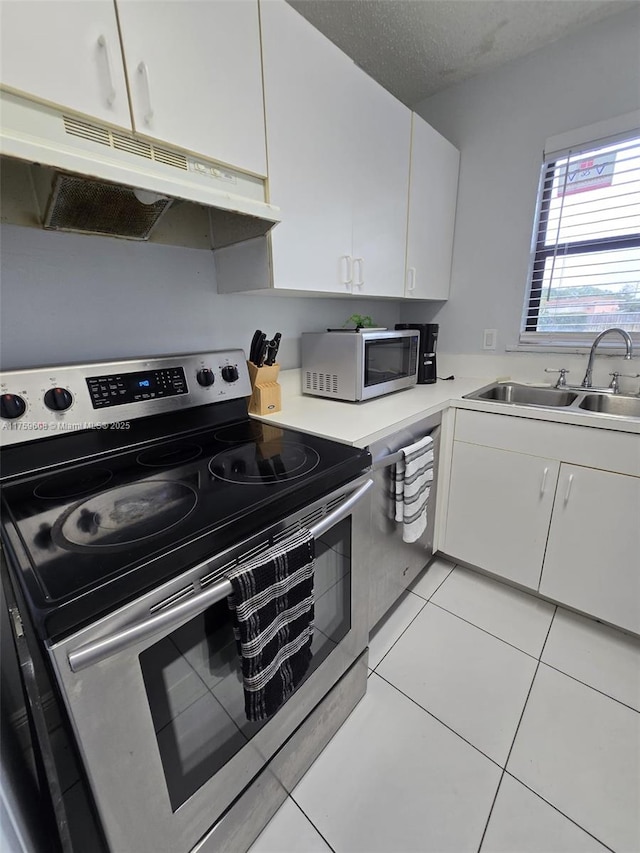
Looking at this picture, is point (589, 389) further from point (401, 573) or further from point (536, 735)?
point (536, 735)

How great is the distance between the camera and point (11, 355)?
3.15 ft

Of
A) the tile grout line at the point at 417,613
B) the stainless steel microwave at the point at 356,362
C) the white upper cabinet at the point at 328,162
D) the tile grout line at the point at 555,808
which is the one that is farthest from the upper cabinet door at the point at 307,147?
the tile grout line at the point at 555,808

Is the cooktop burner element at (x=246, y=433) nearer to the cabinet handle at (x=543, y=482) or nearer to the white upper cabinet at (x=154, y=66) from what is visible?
the white upper cabinet at (x=154, y=66)

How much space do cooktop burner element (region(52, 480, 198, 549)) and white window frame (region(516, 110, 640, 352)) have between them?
6.13 feet

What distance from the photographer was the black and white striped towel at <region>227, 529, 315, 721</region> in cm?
67

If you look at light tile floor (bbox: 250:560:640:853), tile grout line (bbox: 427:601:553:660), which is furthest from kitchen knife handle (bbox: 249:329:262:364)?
tile grout line (bbox: 427:601:553:660)

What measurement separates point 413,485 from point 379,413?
290 mm

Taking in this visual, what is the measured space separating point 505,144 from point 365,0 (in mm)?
922

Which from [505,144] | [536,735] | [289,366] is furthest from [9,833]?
[505,144]

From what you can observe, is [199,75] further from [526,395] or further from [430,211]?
[526,395]

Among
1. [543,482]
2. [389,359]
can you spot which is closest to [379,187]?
[389,359]

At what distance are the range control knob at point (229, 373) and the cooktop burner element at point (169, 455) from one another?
0.90 ft

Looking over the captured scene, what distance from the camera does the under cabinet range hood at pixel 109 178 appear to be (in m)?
0.67

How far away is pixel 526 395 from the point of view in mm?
1871
